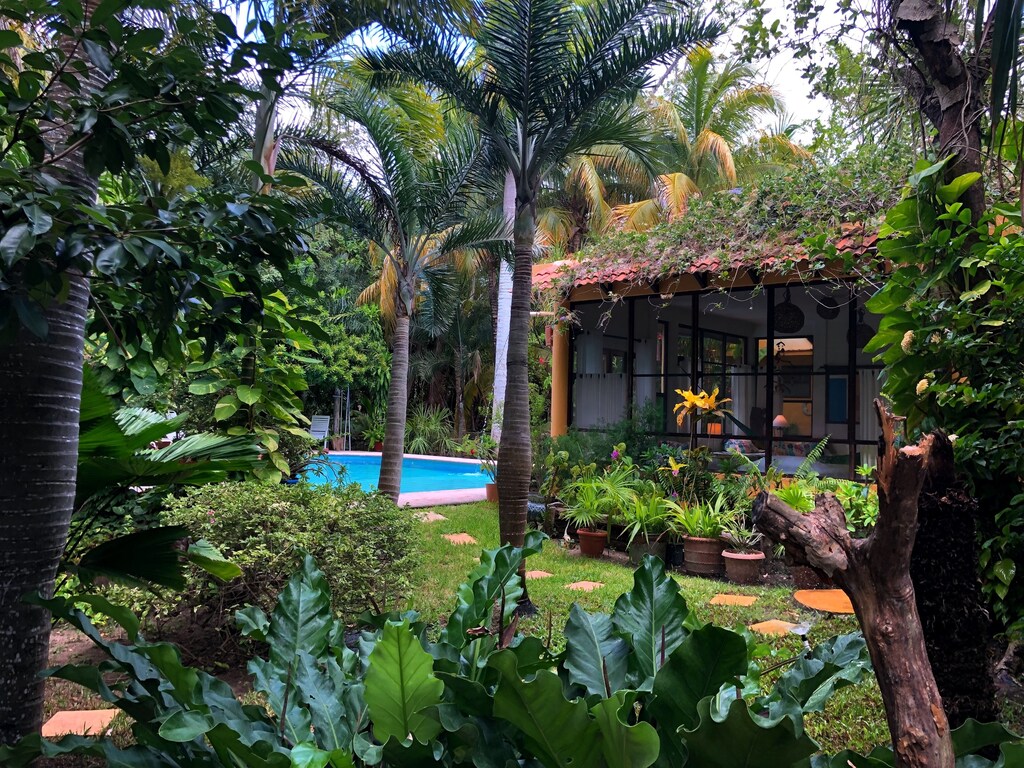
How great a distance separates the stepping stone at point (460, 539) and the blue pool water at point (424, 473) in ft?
22.9

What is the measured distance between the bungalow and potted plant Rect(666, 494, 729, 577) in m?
2.48

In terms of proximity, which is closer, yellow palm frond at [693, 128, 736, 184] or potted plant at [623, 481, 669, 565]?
potted plant at [623, 481, 669, 565]

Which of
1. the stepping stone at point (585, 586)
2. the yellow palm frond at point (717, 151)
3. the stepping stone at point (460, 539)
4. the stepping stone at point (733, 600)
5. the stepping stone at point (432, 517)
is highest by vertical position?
the yellow palm frond at point (717, 151)

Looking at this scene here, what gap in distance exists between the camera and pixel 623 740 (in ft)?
4.30

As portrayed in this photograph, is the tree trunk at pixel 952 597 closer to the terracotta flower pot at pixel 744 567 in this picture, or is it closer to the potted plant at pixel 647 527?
the terracotta flower pot at pixel 744 567

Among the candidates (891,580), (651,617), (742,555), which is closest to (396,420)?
(742,555)

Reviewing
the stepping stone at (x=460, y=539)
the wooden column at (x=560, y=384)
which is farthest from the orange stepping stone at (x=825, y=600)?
the wooden column at (x=560, y=384)

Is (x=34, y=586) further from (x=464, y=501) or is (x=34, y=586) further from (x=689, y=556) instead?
(x=464, y=501)

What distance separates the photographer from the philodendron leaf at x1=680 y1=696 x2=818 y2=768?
4.07ft

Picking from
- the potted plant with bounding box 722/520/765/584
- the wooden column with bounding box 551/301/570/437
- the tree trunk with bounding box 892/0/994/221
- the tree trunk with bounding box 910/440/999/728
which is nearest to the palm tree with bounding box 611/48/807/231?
the wooden column with bounding box 551/301/570/437

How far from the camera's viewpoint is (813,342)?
41.9 ft

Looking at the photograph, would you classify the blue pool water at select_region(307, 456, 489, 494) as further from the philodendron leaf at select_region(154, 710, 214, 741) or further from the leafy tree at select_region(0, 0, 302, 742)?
the philodendron leaf at select_region(154, 710, 214, 741)

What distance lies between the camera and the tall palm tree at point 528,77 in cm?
554

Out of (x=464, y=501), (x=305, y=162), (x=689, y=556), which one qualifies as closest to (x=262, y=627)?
(x=689, y=556)
